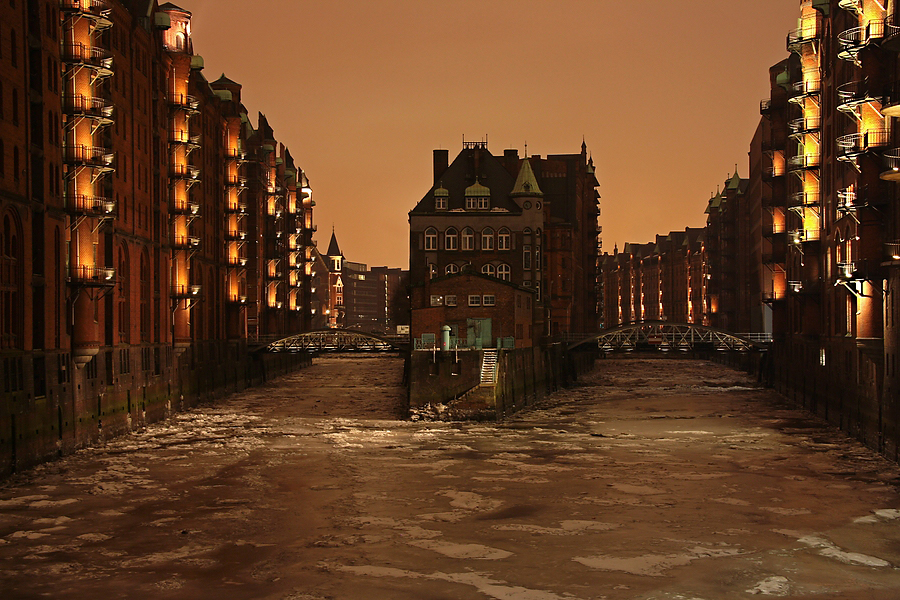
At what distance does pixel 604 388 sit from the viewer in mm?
87000

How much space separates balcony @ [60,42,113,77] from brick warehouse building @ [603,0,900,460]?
30062 mm

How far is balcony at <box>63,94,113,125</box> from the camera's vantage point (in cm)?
4453

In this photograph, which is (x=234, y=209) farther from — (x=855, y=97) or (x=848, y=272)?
(x=855, y=97)

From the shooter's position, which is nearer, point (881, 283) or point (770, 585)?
point (770, 585)

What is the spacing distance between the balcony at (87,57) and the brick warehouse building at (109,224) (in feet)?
0.19

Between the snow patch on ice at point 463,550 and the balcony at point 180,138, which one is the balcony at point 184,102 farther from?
the snow patch on ice at point 463,550

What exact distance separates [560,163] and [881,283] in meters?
67.5

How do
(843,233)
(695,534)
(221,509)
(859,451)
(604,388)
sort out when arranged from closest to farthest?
1. (695,534)
2. (221,509)
3. (859,451)
4. (843,233)
5. (604,388)

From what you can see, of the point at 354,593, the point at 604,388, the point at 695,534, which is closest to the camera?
the point at 354,593

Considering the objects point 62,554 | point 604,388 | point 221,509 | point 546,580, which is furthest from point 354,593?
point 604,388

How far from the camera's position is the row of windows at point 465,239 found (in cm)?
7994

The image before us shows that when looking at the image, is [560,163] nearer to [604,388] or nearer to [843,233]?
[604,388]

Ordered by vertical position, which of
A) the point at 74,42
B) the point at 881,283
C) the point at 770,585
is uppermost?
the point at 74,42

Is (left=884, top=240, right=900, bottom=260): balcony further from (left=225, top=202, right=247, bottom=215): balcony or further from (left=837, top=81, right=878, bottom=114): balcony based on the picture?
(left=225, top=202, right=247, bottom=215): balcony
